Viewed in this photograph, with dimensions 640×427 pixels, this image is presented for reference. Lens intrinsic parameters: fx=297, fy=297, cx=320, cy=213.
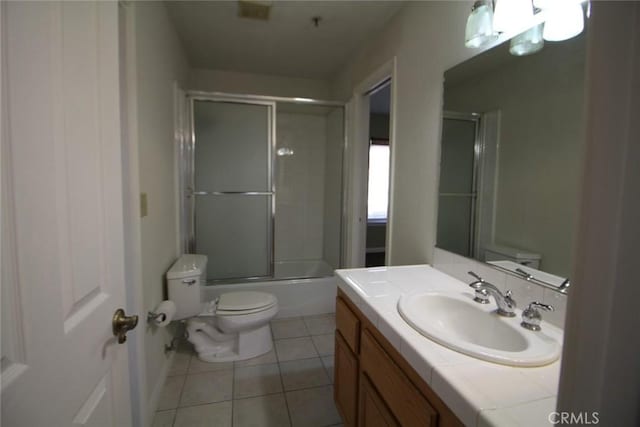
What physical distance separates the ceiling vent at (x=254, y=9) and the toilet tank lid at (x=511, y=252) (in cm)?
196

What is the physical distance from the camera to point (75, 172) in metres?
0.61

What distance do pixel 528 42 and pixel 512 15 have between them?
113mm

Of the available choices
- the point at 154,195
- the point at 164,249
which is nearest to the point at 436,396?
the point at 154,195

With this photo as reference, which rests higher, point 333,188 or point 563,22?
point 563,22

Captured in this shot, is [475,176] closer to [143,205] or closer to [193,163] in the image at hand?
[143,205]

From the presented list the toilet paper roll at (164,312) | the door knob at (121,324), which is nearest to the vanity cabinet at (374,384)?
the door knob at (121,324)

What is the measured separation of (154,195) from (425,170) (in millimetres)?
1578

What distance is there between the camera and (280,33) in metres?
2.37

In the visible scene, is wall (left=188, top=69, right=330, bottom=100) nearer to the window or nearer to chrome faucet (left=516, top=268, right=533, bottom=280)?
the window

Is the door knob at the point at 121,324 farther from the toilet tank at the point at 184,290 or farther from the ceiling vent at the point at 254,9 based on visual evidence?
the ceiling vent at the point at 254,9

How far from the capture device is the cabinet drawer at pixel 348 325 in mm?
1264

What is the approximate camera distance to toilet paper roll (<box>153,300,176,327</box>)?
65.4 inches

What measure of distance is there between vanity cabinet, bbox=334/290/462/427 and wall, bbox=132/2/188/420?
101cm

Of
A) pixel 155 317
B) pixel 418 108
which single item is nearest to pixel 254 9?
pixel 418 108
